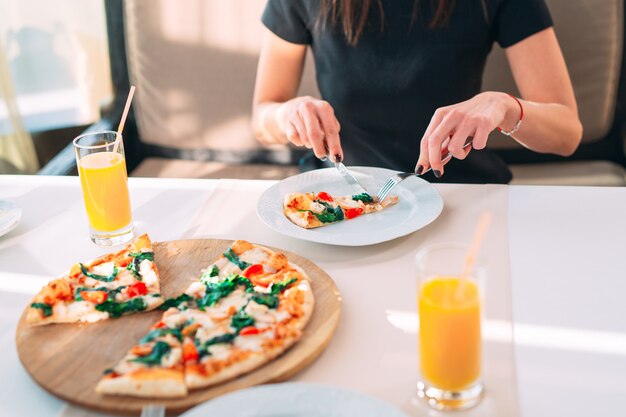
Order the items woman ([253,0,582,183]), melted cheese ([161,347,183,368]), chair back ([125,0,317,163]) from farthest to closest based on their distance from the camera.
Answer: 1. chair back ([125,0,317,163])
2. woman ([253,0,582,183])
3. melted cheese ([161,347,183,368])

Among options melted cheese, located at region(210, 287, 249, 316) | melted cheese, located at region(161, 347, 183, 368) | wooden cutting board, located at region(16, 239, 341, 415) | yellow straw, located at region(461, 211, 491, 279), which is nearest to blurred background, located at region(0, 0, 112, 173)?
wooden cutting board, located at region(16, 239, 341, 415)

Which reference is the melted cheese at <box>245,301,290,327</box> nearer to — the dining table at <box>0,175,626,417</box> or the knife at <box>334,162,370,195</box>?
the dining table at <box>0,175,626,417</box>

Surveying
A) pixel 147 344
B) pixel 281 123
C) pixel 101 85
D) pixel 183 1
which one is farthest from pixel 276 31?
pixel 101 85

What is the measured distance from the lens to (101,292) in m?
0.98

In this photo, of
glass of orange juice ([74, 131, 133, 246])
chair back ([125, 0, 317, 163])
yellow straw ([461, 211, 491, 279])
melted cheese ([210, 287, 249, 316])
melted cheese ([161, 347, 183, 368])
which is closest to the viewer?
→ yellow straw ([461, 211, 491, 279])

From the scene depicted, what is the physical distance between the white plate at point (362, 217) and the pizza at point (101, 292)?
0.83ft

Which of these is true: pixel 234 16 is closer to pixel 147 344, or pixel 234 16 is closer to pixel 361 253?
pixel 361 253

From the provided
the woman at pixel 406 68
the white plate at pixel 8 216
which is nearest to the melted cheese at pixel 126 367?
the white plate at pixel 8 216

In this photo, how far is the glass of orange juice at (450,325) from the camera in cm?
77

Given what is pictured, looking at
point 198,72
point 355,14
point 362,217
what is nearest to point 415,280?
point 362,217

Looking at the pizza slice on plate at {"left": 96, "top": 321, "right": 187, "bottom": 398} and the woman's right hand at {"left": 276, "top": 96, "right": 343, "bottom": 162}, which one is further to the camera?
the woman's right hand at {"left": 276, "top": 96, "right": 343, "bottom": 162}

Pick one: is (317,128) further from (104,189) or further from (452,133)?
(104,189)

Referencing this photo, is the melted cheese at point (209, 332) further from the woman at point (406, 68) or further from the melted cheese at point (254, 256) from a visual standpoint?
the woman at point (406, 68)

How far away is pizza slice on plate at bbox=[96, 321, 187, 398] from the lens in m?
0.79
